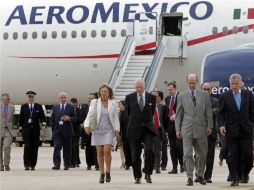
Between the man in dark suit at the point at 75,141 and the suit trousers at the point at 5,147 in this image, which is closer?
the suit trousers at the point at 5,147

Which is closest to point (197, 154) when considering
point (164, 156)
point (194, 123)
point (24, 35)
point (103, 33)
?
point (194, 123)

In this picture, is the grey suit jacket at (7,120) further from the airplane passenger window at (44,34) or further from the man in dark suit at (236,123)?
the airplane passenger window at (44,34)

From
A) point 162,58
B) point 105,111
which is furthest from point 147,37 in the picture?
point 105,111

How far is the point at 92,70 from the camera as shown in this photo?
37312mm

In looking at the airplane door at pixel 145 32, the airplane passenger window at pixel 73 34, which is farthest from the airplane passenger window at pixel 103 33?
the airplane door at pixel 145 32

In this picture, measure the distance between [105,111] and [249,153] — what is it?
8.63 feet

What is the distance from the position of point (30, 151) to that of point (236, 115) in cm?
723

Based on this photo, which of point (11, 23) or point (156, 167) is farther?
point (11, 23)

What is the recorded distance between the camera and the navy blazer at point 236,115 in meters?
17.1

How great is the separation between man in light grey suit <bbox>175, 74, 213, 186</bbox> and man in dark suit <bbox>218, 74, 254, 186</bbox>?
1.03 feet

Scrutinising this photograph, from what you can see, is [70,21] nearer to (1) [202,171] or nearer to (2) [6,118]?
(2) [6,118]

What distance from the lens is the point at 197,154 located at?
58.1 feet

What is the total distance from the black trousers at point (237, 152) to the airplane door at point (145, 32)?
18779mm

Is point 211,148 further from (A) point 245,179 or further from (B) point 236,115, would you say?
(B) point 236,115
